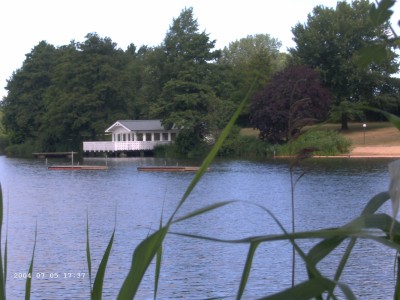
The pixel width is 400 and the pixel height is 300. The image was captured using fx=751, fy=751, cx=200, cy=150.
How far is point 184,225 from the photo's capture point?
1984cm

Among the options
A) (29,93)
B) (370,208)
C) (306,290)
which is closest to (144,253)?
(306,290)

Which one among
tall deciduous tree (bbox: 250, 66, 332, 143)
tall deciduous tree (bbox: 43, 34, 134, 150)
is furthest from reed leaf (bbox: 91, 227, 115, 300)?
tall deciduous tree (bbox: 43, 34, 134, 150)

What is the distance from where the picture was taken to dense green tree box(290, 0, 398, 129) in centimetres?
5594

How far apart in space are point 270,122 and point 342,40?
10776 millimetres

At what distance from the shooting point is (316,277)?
1012mm

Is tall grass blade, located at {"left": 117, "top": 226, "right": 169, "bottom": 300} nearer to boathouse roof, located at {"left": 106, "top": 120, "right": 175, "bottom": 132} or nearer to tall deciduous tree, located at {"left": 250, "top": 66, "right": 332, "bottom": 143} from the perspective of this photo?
tall deciduous tree, located at {"left": 250, "top": 66, "right": 332, "bottom": 143}

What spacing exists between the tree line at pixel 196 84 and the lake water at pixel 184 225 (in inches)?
521

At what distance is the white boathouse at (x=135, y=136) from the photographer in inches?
2424

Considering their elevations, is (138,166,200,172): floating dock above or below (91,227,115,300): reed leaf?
below

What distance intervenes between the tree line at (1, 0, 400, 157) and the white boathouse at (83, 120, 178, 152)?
212 centimetres

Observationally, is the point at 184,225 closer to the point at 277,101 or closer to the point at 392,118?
the point at 392,118

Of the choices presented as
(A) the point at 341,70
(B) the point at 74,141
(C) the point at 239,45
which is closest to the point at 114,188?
(A) the point at 341,70

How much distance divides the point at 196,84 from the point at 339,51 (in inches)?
439

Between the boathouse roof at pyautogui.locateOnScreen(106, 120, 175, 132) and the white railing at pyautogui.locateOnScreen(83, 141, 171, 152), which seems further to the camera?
the boathouse roof at pyautogui.locateOnScreen(106, 120, 175, 132)
